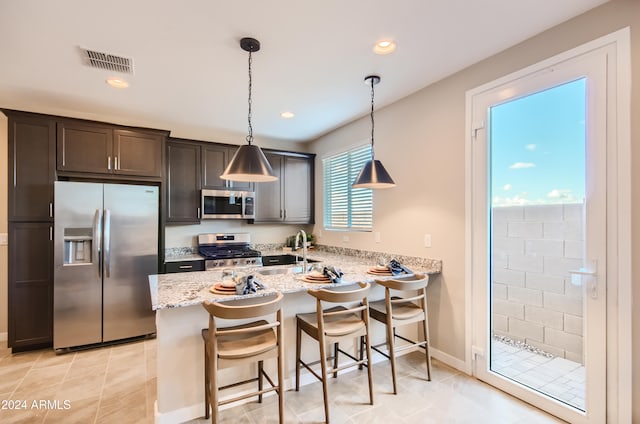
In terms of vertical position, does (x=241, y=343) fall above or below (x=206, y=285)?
below

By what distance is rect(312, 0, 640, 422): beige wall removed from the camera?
185cm

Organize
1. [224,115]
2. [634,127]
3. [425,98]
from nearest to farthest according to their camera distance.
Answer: [634,127] < [425,98] < [224,115]

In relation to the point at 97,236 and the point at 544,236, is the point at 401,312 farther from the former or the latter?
the point at 97,236

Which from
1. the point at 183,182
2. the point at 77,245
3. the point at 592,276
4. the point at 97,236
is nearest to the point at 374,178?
the point at 592,276

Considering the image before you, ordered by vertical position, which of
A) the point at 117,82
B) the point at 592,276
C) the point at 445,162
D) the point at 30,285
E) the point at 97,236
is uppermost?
the point at 117,82

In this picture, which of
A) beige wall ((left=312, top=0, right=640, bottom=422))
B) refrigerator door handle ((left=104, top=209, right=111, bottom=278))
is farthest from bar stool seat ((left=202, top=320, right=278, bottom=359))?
refrigerator door handle ((left=104, top=209, right=111, bottom=278))

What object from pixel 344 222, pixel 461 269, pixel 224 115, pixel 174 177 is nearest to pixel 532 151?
pixel 461 269

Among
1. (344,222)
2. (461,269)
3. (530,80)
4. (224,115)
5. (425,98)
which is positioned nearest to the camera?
(530,80)

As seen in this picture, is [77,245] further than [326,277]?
Yes

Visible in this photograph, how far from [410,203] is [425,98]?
107 centimetres

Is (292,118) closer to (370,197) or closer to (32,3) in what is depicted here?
(370,197)

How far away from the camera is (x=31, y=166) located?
3254 mm

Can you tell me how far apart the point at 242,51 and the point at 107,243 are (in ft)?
8.24

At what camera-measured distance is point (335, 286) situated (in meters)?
2.44
